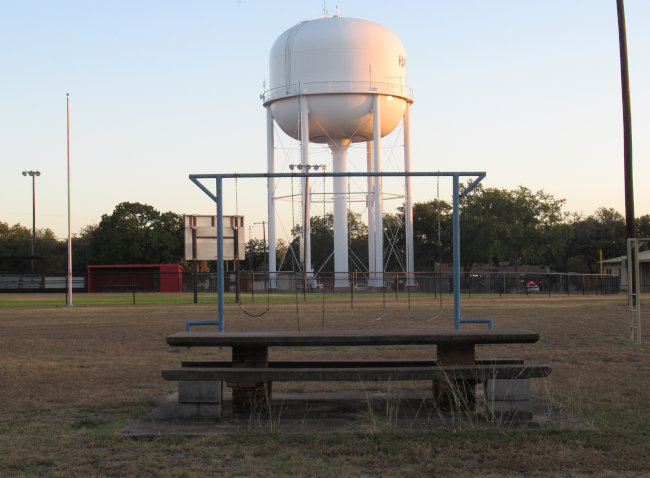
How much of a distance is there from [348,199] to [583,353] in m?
38.0

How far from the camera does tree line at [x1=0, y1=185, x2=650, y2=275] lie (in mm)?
69062

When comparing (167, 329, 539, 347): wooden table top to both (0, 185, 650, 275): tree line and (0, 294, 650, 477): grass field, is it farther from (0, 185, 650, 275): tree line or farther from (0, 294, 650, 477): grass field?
(0, 185, 650, 275): tree line

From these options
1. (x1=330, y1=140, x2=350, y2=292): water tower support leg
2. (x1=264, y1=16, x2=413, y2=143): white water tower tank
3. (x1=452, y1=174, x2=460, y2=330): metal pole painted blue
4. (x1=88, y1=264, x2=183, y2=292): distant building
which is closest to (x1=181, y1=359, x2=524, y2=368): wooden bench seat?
(x1=452, y1=174, x2=460, y2=330): metal pole painted blue

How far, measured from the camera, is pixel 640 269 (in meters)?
69.4

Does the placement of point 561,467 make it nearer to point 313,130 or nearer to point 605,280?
point 313,130

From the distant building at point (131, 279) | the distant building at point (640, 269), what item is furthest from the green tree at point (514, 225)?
the distant building at point (131, 279)

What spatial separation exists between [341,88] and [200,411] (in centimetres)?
4245

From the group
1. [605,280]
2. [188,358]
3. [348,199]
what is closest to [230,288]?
[348,199]

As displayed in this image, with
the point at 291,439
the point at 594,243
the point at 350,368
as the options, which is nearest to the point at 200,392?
the point at 291,439

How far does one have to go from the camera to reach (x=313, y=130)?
50938 millimetres

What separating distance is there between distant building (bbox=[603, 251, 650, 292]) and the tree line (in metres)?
2.75

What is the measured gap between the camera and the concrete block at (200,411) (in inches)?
275

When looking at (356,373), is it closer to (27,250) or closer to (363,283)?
(363,283)

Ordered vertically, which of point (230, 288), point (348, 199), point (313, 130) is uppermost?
point (313, 130)
